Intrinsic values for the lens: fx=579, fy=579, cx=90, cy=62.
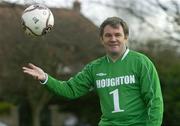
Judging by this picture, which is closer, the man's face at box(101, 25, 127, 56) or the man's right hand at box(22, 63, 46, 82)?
the man's face at box(101, 25, 127, 56)

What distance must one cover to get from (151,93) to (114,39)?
658mm

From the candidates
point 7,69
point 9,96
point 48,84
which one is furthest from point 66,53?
point 48,84

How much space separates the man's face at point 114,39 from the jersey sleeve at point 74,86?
47 cm

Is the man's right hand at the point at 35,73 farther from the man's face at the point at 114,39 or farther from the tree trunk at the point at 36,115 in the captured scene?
the tree trunk at the point at 36,115

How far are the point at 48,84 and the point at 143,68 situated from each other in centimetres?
106

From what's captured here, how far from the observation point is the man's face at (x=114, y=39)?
587cm

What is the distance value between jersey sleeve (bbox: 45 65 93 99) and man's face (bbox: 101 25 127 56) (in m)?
0.47

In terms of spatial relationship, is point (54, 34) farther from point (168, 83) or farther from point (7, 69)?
point (168, 83)

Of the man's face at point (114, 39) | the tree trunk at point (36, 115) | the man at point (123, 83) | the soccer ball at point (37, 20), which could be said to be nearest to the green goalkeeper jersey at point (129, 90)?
the man at point (123, 83)

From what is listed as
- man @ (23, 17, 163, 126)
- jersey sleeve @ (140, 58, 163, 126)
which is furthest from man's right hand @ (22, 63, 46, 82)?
jersey sleeve @ (140, 58, 163, 126)

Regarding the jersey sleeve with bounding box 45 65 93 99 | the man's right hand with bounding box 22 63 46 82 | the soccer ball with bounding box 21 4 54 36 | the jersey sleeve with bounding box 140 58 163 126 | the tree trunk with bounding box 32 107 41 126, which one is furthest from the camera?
the tree trunk with bounding box 32 107 41 126

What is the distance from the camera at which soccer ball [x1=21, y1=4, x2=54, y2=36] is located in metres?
7.22

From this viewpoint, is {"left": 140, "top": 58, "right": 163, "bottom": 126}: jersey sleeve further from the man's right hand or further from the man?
the man's right hand

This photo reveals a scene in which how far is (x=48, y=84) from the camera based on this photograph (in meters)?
6.20
